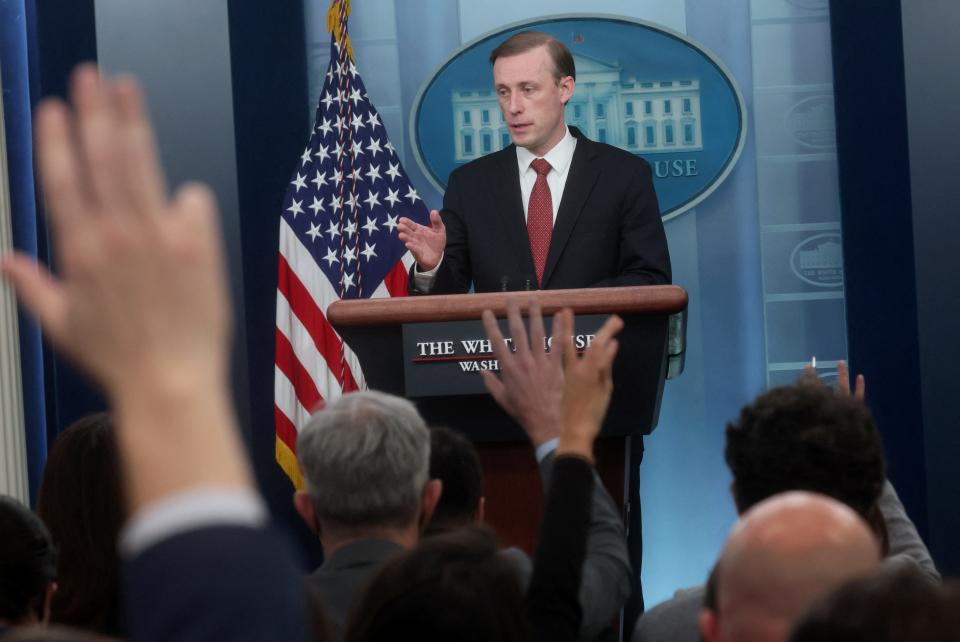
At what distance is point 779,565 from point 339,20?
3964 mm

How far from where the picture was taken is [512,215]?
4.14 m

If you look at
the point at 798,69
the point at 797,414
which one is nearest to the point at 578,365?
the point at 797,414

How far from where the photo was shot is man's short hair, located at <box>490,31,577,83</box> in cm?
423

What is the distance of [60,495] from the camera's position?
2154 mm

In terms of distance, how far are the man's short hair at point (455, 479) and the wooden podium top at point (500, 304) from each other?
0.56 meters

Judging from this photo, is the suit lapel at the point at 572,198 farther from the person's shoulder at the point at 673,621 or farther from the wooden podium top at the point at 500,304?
the person's shoulder at the point at 673,621

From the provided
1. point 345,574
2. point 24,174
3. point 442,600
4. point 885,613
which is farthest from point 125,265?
point 24,174

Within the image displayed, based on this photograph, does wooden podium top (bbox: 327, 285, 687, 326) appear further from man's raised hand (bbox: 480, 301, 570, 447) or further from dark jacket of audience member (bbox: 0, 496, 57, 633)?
dark jacket of audience member (bbox: 0, 496, 57, 633)

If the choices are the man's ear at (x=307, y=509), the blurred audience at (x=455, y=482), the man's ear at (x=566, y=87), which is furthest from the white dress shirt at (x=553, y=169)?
the man's ear at (x=307, y=509)

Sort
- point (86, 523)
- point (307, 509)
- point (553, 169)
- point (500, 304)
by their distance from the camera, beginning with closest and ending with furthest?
point (307, 509)
point (86, 523)
point (500, 304)
point (553, 169)

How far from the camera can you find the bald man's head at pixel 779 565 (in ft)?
3.85

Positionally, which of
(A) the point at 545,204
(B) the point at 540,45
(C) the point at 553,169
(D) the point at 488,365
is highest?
(B) the point at 540,45

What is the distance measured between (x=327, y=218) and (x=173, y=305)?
4.25 metres

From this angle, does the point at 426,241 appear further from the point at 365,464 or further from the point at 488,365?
the point at 365,464
